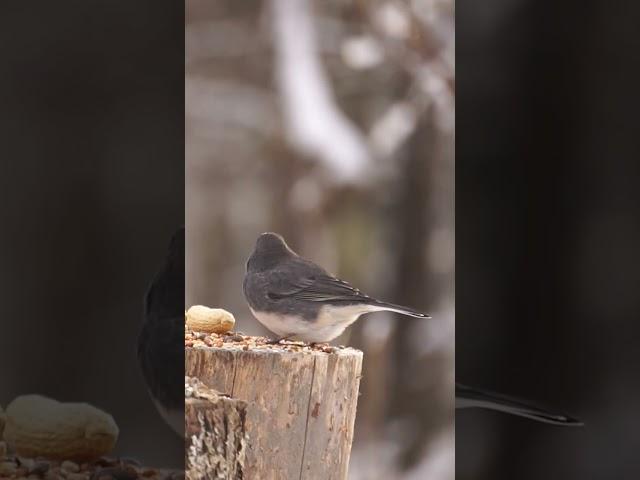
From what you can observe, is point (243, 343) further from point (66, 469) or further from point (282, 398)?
point (66, 469)

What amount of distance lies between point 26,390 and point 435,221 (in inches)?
40.9

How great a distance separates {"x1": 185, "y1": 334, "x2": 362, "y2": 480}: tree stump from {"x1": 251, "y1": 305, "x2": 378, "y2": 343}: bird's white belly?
5 cm

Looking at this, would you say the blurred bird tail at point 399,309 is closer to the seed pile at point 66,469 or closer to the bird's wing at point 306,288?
the bird's wing at point 306,288

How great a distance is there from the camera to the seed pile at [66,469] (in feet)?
5.19

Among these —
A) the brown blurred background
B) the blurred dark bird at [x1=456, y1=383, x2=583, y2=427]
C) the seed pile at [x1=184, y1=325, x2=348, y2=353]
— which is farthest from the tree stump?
the blurred dark bird at [x1=456, y1=383, x2=583, y2=427]

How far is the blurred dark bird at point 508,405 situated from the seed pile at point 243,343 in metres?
0.36

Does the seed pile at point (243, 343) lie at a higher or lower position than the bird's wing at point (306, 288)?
lower

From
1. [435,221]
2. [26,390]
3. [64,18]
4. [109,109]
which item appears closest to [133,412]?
[26,390]

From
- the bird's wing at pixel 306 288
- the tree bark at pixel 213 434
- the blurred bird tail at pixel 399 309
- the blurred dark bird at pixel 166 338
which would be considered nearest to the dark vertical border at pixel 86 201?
the blurred dark bird at pixel 166 338

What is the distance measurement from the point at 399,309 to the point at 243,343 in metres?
0.38

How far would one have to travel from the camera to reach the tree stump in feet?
6.52

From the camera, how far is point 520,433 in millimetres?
1800

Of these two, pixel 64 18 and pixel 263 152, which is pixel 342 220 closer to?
pixel 263 152

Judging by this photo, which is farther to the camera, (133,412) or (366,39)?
(366,39)
